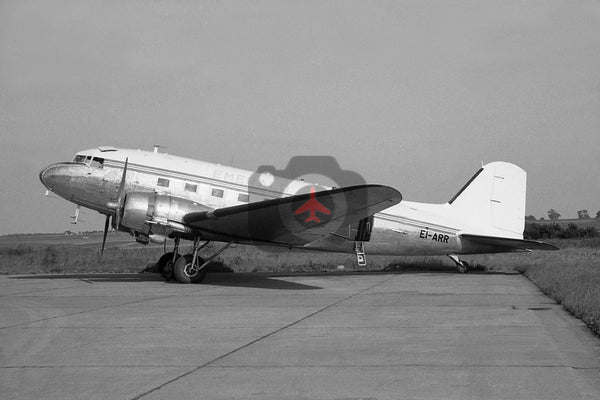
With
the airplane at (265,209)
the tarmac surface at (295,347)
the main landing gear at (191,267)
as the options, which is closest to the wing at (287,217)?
the airplane at (265,209)

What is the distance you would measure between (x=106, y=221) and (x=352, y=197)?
7.51 m

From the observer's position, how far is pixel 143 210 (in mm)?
15102

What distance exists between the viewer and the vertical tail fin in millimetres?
19578

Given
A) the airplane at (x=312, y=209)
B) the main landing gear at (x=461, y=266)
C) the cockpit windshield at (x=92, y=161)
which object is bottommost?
the main landing gear at (x=461, y=266)

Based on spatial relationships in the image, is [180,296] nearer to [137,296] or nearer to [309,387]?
[137,296]

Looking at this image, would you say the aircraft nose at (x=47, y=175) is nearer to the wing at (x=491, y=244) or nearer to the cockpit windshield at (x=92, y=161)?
the cockpit windshield at (x=92, y=161)

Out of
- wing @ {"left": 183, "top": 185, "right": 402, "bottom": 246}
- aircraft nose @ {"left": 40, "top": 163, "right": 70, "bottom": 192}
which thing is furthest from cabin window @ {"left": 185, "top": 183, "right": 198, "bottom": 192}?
aircraft nose @ {"left": 40, "top": 163, "right": 70, "bottom": 192}

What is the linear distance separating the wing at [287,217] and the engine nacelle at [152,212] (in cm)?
29

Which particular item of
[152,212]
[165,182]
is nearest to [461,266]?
[165,182]

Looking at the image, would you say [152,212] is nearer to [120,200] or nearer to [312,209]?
[120,200]

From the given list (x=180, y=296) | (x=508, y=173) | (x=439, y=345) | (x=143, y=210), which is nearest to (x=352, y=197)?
(x=180, y=296)

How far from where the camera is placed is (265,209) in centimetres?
1418

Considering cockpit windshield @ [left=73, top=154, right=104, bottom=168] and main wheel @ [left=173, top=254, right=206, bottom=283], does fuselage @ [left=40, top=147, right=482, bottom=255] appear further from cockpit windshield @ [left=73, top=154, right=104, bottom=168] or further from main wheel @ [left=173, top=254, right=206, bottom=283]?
main wheel @ [left=173, top=254, right=206, bottom=283]

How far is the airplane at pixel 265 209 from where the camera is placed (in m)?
14.8
